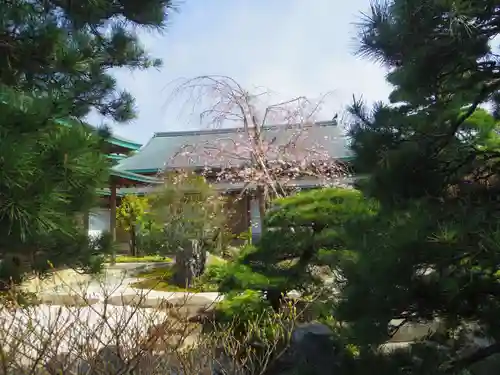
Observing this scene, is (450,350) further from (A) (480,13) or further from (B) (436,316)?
(A) (480,13)

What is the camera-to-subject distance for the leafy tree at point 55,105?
5.07 ft

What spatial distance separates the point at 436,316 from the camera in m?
1.76

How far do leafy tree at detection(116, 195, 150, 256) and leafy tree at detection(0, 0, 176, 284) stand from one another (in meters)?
8.71

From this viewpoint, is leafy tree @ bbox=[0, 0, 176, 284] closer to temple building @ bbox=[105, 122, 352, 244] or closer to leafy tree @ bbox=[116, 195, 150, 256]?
temple building @ bbox=[105, 122, 352, 244]

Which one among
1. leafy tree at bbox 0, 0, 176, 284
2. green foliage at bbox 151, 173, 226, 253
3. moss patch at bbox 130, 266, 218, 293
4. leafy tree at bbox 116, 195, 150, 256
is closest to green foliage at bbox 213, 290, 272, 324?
leafy tree at bbox 0, 0, 176, 284

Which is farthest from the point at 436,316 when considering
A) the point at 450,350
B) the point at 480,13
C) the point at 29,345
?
the point at 29,345

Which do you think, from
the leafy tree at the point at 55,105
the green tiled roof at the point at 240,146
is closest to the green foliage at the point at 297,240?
the leafy tree at the point at 55,105

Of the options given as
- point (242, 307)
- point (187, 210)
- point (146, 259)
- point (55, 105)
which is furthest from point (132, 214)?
point (55, 105)

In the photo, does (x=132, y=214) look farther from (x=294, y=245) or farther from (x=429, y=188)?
(x=429, y=188)

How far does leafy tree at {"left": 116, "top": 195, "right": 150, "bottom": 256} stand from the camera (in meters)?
11.4

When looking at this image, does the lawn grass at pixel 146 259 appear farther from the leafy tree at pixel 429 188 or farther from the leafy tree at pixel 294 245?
the leafy tree at pixel 429 188

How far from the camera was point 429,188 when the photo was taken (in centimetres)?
174

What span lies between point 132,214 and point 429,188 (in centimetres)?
1049

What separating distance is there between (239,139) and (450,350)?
6.86m
